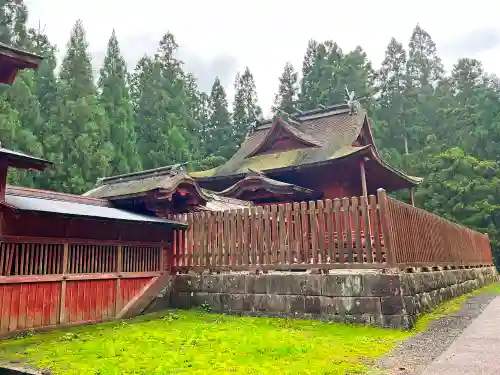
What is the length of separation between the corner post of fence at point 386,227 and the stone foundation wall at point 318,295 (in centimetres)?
36

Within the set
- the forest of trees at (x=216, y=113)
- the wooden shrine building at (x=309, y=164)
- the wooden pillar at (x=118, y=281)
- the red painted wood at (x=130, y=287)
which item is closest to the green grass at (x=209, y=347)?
the wooden pillar at (x=118, y=281)

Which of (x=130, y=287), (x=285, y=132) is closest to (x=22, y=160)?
(x=130, y=287)

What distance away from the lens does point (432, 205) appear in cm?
3294

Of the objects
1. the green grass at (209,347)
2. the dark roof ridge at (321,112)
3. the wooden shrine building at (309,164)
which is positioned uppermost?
the dark roof ridge at (321,112)

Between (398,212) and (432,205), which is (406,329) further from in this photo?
(432,205)

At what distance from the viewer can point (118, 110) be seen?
37.9 m

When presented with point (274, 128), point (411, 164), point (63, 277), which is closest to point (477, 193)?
point (411, 164)

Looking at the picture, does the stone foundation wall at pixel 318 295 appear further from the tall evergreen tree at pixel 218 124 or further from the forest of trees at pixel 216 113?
the tall evergreen tree at pixel 218 124

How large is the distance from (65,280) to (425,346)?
282 inches

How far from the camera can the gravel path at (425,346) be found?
557 cm

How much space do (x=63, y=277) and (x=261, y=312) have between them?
14.7 ft

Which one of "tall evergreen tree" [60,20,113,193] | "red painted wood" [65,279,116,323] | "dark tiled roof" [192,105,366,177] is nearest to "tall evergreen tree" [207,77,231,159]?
"tall evergreen tree" [60,20,113,193]

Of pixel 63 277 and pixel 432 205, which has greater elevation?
pixel 432 205

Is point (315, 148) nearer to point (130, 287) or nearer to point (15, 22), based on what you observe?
point (130, 287)
